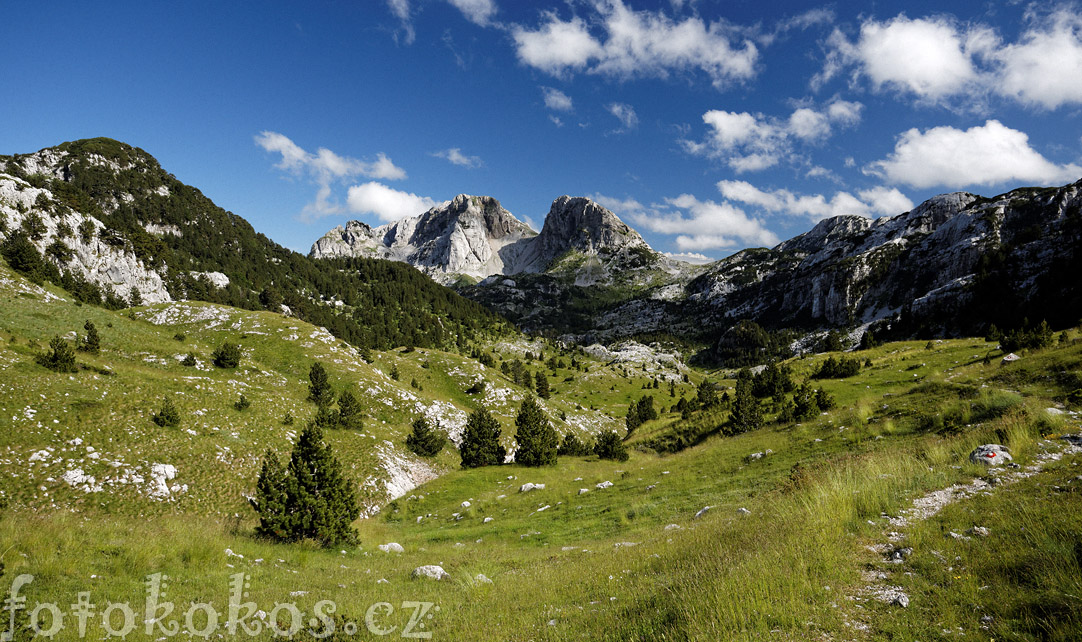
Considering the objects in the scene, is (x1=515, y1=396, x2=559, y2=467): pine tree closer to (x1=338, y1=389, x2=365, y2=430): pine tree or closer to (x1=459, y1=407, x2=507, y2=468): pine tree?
(x1=459, y1=407, x2=507, y2=468): pine tree

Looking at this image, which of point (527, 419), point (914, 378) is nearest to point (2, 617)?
point (527, 419)

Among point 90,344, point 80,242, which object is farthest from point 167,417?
point 80,242

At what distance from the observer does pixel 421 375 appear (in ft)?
206

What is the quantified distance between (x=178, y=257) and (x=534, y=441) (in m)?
138

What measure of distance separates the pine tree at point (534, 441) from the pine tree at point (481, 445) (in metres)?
3.55

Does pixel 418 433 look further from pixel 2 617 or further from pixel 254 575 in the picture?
pixel 2 617

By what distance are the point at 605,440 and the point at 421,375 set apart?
34721mm

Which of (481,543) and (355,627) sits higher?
(355,627)

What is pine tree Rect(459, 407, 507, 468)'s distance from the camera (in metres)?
39.0

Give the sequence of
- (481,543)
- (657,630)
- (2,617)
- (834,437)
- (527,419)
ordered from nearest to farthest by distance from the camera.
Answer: (657,630) → (2,617) → (481,543) → (834,437) → (527,419)

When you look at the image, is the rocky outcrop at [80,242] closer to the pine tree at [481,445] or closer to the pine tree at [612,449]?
the pine tree at [481,445]

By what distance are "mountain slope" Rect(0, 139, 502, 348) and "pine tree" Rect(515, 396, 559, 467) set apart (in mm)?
65735

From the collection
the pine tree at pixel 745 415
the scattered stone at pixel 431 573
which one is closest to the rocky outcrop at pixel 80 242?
the scattered stone at pixel 431 573

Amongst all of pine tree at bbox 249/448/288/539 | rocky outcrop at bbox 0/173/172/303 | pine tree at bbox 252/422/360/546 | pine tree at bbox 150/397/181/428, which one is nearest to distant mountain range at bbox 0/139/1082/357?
rocky outcrop at bbox 0/173/172/303
